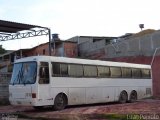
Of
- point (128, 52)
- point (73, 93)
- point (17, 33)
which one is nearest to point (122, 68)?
point (73, 93)

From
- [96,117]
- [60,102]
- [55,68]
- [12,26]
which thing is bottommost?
[96,117]

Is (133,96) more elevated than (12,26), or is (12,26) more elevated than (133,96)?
(12,26)

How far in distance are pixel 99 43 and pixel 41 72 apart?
30.8 metres

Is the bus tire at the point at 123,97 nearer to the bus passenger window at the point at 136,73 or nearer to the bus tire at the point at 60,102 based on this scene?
the bus passenger window at the point at 136,73

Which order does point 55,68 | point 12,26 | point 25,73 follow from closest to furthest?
1. point 25,73
2. point 55,68
3. point 12,26

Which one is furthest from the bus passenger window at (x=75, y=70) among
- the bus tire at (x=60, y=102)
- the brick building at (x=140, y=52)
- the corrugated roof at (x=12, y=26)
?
the corrugated roof at (x=12, y=26)

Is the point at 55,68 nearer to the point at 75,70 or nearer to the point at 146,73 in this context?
the point at 75,70

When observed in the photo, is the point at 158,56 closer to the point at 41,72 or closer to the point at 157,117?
the point at 41,72

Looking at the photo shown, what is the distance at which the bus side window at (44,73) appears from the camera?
18.8m

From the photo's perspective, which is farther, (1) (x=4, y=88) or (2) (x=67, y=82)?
(1) (x=4, y=88)

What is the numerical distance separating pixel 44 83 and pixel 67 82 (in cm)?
179

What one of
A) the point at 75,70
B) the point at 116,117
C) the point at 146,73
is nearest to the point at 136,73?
the point at 146,73

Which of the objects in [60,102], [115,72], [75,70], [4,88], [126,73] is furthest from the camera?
[4,88]

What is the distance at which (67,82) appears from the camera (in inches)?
800
